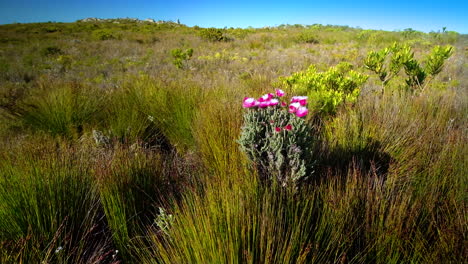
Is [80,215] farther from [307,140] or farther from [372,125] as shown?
[372,125]

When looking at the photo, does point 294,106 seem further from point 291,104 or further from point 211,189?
point 211,189

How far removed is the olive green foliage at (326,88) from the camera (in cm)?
336

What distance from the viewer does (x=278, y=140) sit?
1.75 metres

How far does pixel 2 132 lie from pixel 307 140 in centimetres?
463

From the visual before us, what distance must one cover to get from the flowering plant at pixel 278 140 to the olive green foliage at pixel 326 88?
5.21 ft

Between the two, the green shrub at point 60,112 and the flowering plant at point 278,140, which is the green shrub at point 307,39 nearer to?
the green shrub at point 60,112

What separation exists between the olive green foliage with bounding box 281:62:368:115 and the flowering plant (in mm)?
1589

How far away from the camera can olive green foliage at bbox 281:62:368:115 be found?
3357mm

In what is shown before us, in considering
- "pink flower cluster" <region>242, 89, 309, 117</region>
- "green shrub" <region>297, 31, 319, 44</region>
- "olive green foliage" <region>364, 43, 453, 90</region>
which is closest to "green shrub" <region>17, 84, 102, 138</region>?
"pink flower cluster" <region>242, 89, 309, 117</region>

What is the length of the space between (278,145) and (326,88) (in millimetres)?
2385

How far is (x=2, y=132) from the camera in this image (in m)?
3.94

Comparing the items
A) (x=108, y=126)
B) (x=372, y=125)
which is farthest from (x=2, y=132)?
(x=372, y=125)

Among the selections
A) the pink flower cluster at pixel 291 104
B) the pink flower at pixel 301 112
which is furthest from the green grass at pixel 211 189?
the pink flower at pixel 301 112

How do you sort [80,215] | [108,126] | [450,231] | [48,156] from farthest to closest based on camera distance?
1. [108,126]
2. [48,156]
3. [80,215]
4. [450,231]
